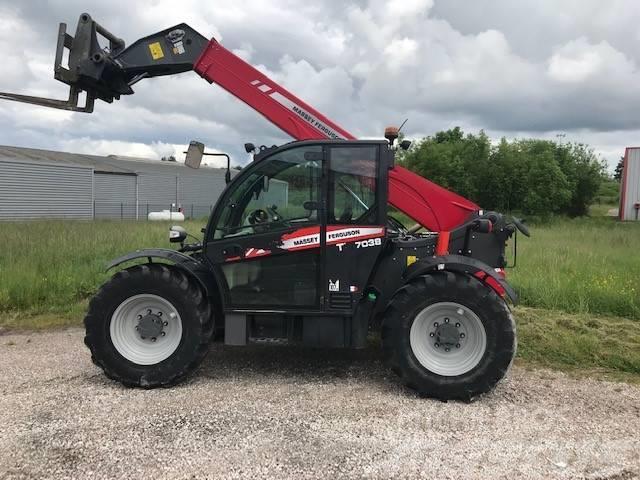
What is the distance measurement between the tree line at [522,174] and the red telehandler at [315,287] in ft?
90.3

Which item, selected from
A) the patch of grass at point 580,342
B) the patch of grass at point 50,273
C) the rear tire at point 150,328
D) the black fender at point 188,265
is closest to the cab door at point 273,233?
the black fender at point 188,265

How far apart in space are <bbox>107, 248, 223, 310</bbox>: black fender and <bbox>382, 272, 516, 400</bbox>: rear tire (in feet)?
5.55

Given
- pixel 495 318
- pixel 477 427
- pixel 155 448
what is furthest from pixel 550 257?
pixel 155 448

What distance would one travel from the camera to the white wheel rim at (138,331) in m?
5.00

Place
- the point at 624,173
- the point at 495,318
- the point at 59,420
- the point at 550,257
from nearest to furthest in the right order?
the point at 59,420 < the point at 495,318 < the point at 550,257 < the point at 624,173

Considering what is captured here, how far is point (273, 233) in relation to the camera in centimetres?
493

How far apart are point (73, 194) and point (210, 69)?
33.3 m

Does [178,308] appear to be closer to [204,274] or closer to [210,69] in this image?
[204,274]

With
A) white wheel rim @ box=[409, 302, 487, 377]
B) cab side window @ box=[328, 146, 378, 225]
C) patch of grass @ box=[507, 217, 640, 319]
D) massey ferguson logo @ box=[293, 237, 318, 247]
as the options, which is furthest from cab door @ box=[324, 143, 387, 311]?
patch of grass @ box=[507, 217, 640, 319]

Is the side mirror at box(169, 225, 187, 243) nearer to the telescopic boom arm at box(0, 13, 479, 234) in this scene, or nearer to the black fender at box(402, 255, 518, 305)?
the telescopic boom arm at box(0, 13, 479, 234)

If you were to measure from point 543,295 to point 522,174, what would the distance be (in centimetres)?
2603

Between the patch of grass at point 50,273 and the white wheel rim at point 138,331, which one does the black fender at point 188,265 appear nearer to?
the white wheel rim at point 138,331

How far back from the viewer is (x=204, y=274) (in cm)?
527

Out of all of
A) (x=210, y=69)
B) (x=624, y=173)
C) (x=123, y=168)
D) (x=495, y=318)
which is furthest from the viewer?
(x=123, y=168)
